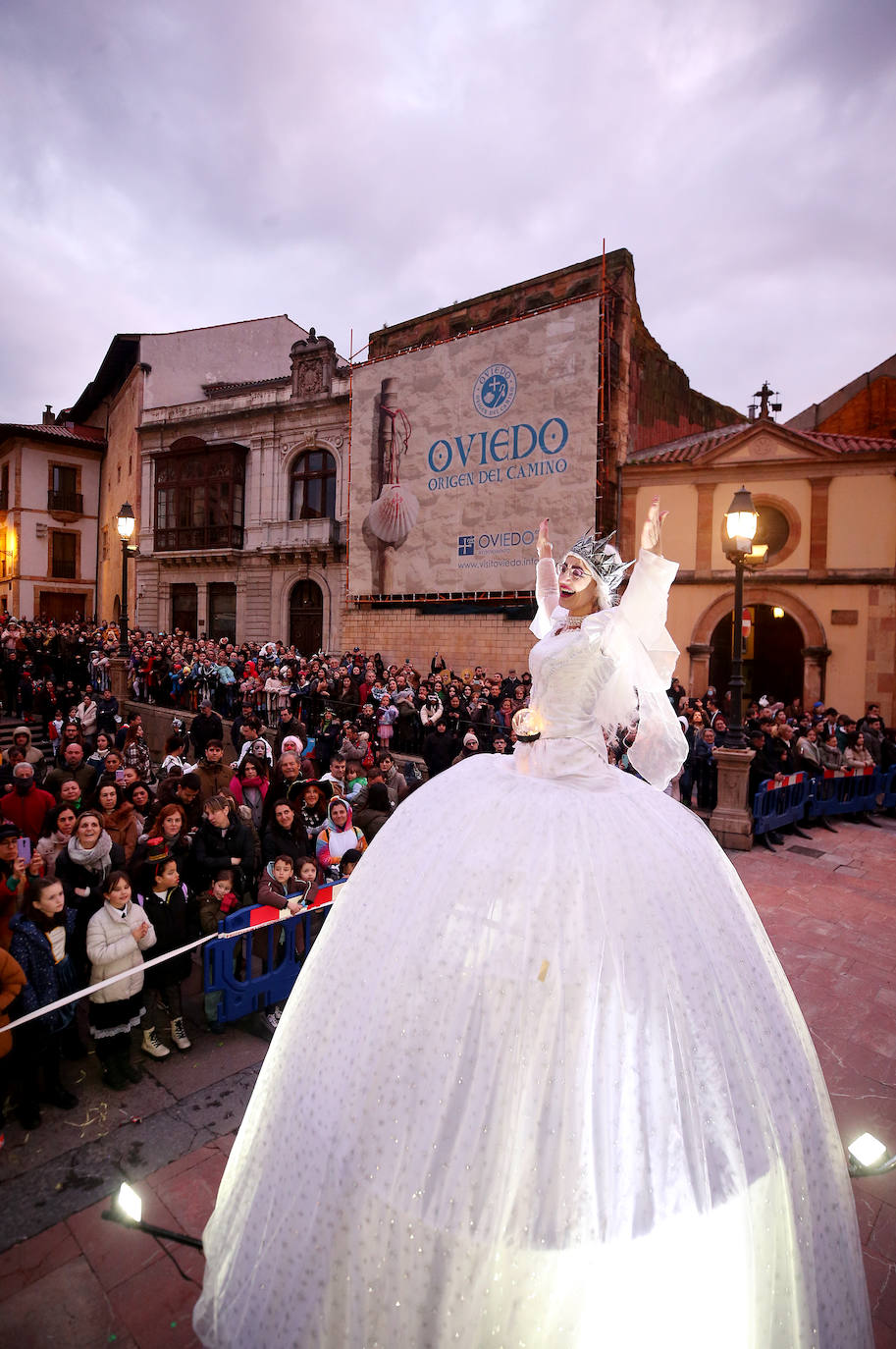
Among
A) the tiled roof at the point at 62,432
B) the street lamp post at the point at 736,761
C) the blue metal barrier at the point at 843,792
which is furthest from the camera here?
the tiled roof at the point at 62,432

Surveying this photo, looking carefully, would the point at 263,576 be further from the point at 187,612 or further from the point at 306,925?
the point at 306,925

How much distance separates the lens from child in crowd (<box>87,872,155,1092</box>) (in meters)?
3.97

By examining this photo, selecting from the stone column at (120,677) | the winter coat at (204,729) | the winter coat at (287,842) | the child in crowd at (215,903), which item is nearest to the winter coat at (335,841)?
the winter coat at (287,842)

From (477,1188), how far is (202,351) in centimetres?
2975

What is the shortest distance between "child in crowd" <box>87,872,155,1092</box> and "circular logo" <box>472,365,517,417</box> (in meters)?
15.7

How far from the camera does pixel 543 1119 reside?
1.71m

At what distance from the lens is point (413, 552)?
19.1 m

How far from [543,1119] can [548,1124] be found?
A: 2cm

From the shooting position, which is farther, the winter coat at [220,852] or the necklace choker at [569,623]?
the winter coat at [220,852]

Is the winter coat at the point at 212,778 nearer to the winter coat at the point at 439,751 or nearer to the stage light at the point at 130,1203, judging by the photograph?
the winter coat at the point at 439,751

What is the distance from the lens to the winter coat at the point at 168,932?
4.43 meters

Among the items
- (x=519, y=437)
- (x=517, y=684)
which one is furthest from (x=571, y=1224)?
(x=519, y=437)

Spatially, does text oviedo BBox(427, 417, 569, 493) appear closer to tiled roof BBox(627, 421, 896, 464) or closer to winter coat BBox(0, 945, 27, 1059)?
tiled roof BBox(627, 421, 896, 464)

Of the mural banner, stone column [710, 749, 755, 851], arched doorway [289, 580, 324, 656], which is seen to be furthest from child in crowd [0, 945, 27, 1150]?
arched doorway [289, 580, 324, 656]
